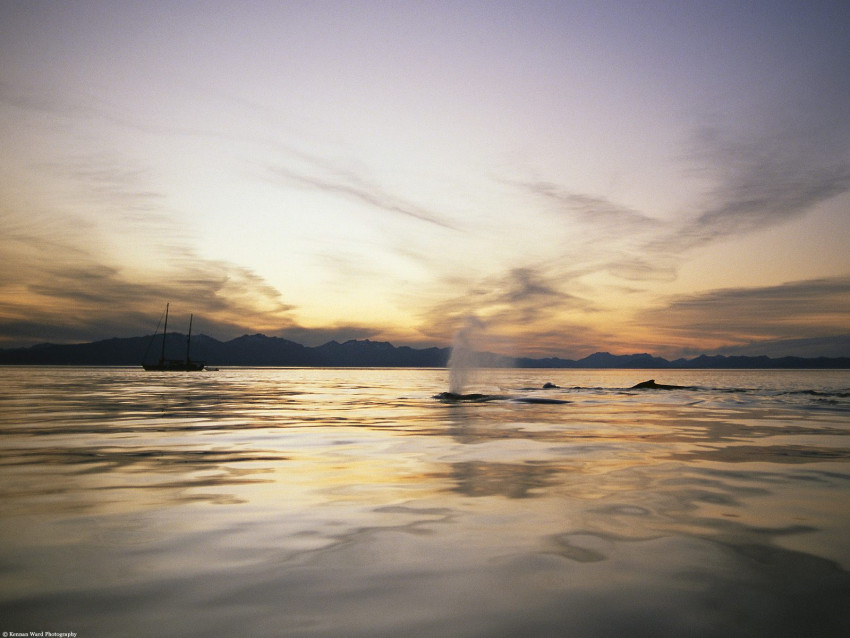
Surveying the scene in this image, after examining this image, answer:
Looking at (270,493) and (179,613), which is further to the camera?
(270,493)

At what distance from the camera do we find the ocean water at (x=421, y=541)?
428 centimetres

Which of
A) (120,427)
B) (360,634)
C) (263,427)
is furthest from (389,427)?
(360,634)

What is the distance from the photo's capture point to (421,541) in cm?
628

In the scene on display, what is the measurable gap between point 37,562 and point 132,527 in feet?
4.26

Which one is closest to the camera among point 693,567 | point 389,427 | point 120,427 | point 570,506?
point 693,567

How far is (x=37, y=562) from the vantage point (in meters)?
5.45

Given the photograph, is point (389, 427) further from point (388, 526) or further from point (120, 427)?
point (388, 526)

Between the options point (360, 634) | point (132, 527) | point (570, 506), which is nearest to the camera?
point (360, 634)

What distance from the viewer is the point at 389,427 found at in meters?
19.5

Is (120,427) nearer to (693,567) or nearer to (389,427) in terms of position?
(389,427)

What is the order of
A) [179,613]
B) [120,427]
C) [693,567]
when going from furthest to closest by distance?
[120,427] → [693,567] → [179,613]

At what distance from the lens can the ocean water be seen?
4281mm

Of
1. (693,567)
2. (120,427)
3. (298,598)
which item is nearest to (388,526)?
(298,598)

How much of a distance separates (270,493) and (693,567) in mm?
6350
